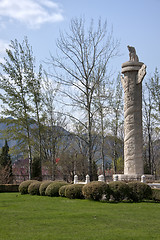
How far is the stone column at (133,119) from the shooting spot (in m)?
19.3

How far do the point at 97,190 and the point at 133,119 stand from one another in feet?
21.4

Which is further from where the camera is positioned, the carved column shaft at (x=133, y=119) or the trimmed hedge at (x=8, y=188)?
the trimmed hedge at (x=8, y=188)

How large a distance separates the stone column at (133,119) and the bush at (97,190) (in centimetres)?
487

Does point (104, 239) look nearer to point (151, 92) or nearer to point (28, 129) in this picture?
point (28, 129)

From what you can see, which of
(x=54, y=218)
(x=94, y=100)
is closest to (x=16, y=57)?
(x=94, y=100)

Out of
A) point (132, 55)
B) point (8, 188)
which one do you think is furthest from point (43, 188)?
point (132, 55)

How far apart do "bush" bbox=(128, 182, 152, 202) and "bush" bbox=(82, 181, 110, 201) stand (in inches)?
44.2

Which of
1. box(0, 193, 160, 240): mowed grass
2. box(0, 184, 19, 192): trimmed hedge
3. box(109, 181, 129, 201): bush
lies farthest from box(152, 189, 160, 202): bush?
box(0, 184, 19, 192): trimmed hedge

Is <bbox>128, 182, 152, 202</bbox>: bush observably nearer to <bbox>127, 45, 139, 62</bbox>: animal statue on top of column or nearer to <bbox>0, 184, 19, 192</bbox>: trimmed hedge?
<bbox>127, 45, 139, 62</bbox>: animal statue on top of column

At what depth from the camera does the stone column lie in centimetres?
1927

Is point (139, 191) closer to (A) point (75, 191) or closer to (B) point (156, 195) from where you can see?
(B) point (156, 195)

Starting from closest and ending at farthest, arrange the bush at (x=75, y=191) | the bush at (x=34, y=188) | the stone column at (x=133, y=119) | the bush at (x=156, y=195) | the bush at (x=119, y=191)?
the bush at (x=119, y=191), the bush at (x=156, y=195), the bush at (x=75, y=191), the bush at (x=34, y=188), the stone column at (x=133, y=119)

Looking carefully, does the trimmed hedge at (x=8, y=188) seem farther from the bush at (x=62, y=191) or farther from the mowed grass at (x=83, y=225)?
A: the mowed grass at (x=83, y=225)

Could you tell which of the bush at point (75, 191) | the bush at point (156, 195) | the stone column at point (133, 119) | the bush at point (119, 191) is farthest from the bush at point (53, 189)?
the bush at point (156, 195)
